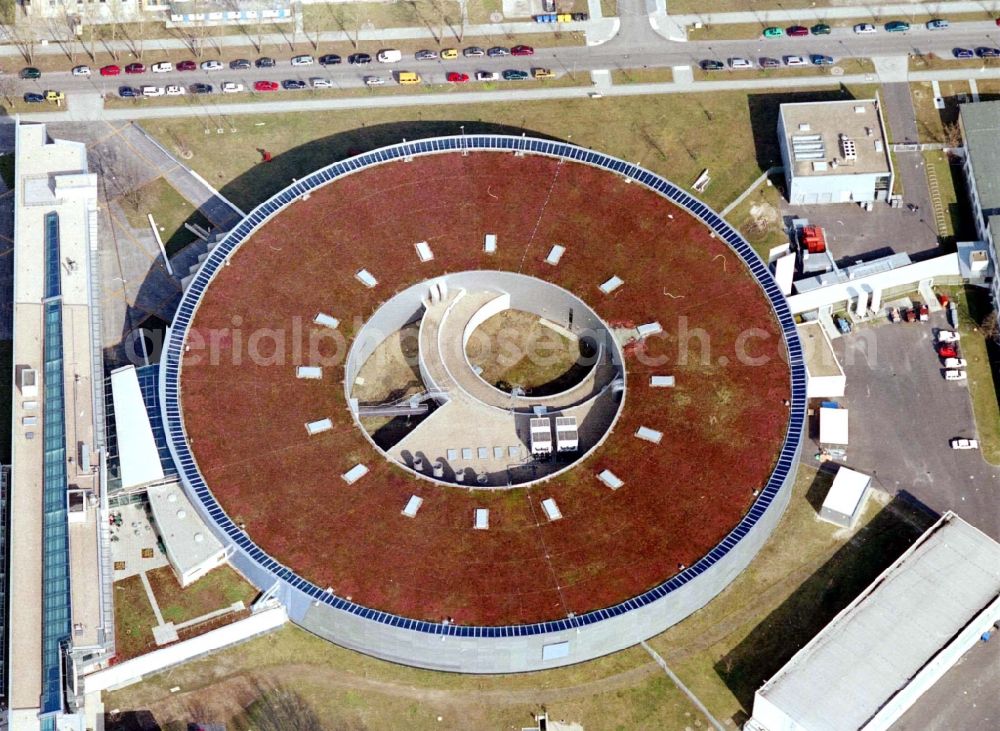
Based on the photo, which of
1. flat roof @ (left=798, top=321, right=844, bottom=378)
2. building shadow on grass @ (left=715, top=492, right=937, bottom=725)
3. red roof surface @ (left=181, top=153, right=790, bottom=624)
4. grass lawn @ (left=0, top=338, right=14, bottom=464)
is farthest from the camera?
flat roof @ (left=798, top=321, right=844, bottom=378)

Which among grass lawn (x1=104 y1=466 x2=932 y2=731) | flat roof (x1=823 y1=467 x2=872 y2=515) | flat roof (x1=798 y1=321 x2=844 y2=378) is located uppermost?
flat roof (x1=798 y1=321 x2=844 y2=378)

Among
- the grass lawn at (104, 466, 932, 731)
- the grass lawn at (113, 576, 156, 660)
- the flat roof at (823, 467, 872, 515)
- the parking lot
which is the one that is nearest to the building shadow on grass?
the grass lawn at (104, 466, 932, 731)

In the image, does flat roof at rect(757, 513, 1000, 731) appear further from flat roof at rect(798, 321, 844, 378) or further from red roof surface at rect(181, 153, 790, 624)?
flat roof at rect(798, 321, 844, 378)

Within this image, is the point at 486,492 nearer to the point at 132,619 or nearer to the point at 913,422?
the point at 132,619

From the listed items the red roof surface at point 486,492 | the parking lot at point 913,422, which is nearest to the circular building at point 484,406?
the red roof surface at point 486,492

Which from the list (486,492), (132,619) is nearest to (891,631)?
(486,492)

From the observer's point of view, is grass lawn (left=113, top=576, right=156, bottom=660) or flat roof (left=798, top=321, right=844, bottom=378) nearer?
grass lawn (left=113, top=576, right=156, bottom=660)

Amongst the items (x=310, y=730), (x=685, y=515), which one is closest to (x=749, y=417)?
(x=685, y=515)
